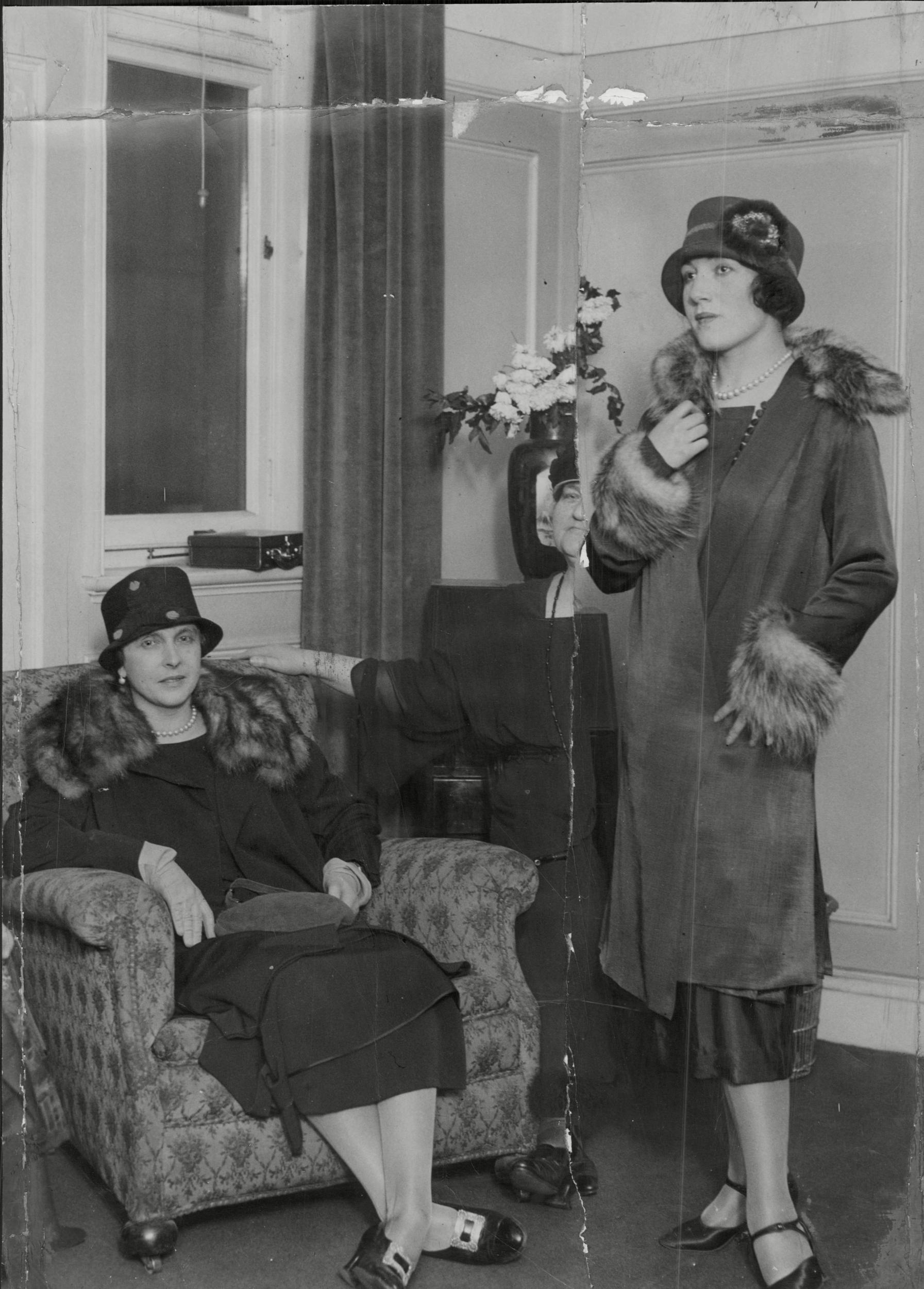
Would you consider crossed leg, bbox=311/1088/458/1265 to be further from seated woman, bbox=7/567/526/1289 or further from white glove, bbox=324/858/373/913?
white glove, bbox=324/858/373/913

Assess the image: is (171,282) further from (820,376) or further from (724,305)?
(820,376)

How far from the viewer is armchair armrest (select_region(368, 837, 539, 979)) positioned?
2348mm

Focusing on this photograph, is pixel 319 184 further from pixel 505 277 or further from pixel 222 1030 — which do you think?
pixel 222 1030

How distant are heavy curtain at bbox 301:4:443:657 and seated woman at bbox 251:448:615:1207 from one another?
0.53ft

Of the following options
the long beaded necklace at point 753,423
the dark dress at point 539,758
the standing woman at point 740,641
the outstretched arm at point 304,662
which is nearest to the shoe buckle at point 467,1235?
the dark dress at point 539,758

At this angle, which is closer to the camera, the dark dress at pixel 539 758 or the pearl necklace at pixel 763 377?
the pearl necklace at pixel 763 377

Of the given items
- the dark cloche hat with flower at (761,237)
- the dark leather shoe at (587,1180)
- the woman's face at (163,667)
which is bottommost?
the dark leather shoe at (587,1180)

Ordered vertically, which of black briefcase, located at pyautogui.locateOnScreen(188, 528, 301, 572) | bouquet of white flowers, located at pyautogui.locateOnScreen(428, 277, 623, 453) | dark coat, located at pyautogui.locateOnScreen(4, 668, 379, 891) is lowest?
dark coat, located at pyautogui.locateOnScreen(4, 668, 379, 891)

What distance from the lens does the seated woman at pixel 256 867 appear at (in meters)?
2.26

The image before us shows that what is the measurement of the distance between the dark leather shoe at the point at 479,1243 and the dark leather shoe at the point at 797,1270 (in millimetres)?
377

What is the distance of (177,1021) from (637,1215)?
78 centimetres

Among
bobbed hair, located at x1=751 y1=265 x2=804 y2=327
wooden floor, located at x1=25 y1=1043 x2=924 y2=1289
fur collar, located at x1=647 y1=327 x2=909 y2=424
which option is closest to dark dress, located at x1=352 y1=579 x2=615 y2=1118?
wooden floor, located at x1=25 y1=1043 x2=924 y2=1289

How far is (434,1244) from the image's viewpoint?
227cm

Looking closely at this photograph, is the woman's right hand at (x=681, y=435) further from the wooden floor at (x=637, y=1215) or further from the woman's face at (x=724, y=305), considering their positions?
the wooden floor at (x=637, y=1215)
